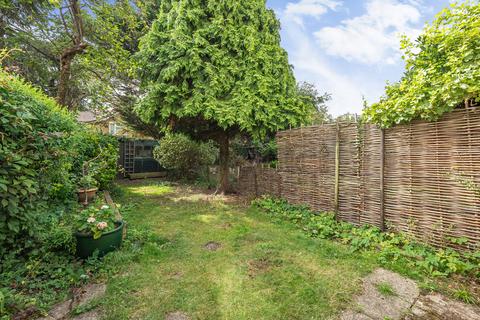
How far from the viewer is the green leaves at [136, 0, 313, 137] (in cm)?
608

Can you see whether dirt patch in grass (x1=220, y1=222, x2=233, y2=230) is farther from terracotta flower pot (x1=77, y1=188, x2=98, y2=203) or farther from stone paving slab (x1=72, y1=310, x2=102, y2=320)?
terracotta flower pot (x1=77, y1=188, x2=98, y2=203)

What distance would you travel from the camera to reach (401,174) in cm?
387

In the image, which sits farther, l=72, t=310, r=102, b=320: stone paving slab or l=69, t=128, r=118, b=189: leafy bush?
l=69, t=128, r=118, b=189: leafy bush

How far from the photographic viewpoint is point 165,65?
6316mm

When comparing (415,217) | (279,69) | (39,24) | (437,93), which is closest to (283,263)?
(415,217)

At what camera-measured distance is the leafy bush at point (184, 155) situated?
1027cm

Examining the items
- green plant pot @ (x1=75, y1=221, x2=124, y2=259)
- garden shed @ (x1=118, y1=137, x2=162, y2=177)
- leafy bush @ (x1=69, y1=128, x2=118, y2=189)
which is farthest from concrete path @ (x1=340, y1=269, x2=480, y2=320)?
garden shed @ (x1=118, y1=137, x2=162, y2=177)

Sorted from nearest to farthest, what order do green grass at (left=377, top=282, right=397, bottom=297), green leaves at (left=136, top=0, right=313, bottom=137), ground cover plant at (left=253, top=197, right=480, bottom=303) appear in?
1. green grass at (left=377, top=282, right=397, bottom=297)
2. ground cover plant at (left=253, top=197, right=480, bottom=303)
3. green leaves at (left=136, top=0, right=313, bottom=137)

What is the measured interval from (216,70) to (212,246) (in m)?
4.76

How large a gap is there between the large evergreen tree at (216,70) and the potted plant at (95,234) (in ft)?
11.3

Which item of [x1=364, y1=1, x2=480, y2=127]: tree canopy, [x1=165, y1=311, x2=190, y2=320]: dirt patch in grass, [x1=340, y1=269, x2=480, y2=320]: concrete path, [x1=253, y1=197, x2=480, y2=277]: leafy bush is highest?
[x1=364, y1=1, x2=480, y2=127]: tree canopy

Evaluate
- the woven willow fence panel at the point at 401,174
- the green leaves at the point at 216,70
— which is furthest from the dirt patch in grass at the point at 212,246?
the green leaves at the point at 216,70

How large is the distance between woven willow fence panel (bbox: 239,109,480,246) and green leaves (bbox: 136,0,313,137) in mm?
1456

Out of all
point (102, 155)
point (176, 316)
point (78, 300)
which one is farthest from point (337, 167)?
→ point (102, 155)
